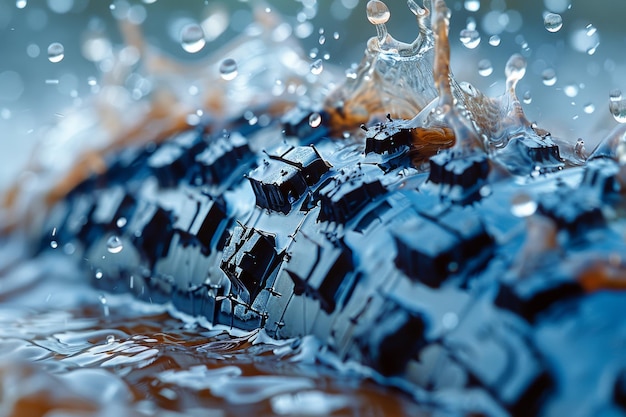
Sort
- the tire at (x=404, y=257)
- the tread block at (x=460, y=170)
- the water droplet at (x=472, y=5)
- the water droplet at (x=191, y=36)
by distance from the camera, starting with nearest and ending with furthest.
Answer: the tire at (x=404, y=257) → the tread block at (x=460, y=170) → the water droplet at (x=191, y=36) → the water droplet at (x=472, y=5)

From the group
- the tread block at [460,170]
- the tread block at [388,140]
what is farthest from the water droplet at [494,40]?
the tread block at [460,170]

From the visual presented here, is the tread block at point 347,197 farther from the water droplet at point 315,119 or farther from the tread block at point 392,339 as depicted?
the water droplet at point 315,119

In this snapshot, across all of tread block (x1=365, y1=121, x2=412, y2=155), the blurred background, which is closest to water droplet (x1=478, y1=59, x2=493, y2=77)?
the blurred background

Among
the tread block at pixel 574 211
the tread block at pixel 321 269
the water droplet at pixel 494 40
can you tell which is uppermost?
the water droplet at pixel 494 40

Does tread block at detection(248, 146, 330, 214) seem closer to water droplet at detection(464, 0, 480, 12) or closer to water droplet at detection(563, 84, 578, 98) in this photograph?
water droplet at detection(563, 84, 578, 98)

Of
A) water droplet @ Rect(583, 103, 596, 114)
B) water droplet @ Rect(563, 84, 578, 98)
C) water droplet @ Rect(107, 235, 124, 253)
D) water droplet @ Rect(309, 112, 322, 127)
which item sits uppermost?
water droplet @ Rect(563, 84, 578, 98)
